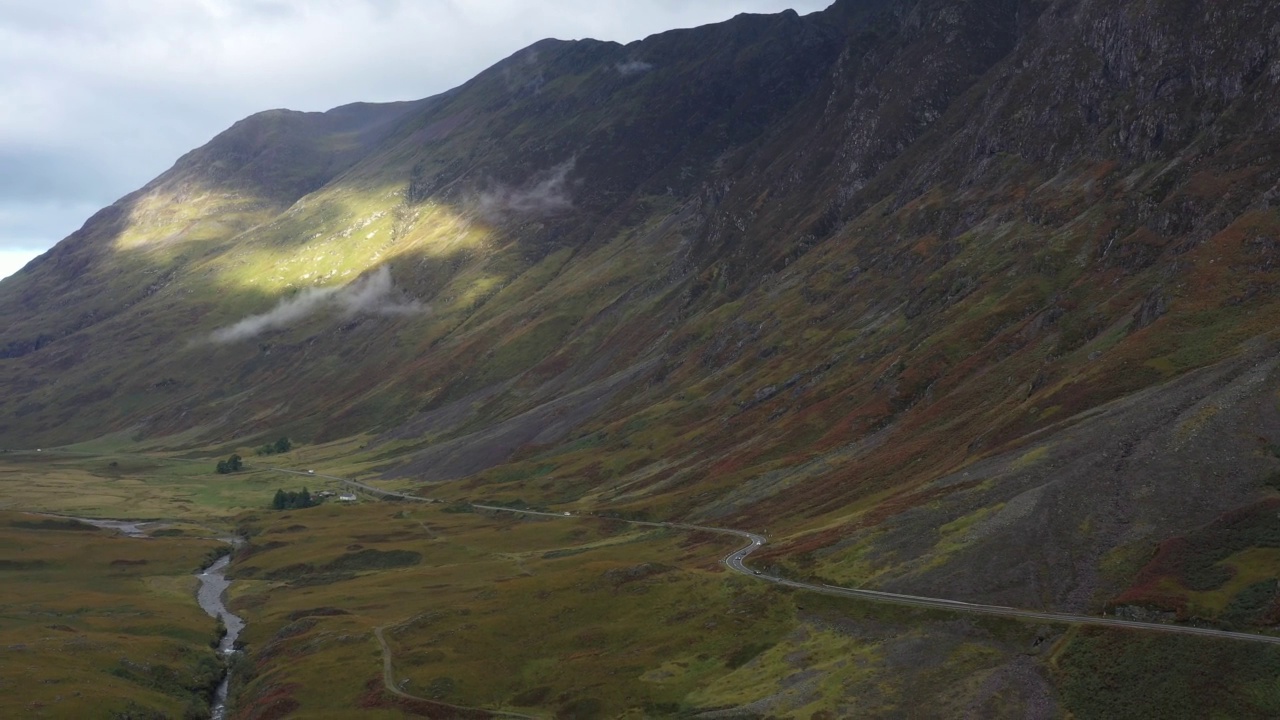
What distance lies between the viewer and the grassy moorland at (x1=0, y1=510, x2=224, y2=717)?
98.9 meters

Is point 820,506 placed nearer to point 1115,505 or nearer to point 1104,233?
point 1115,505

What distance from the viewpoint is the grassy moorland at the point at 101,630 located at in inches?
3895

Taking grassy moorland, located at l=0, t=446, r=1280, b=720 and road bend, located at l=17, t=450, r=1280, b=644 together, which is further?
grassy moorland, located at l=0, t=446, r=1280, b=720

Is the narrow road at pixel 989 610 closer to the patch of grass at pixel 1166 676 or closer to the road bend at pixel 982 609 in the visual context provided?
the road bend at pixel 982 609

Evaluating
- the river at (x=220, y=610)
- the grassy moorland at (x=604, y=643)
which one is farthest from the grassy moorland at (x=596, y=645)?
the river at (x=220, y=610)

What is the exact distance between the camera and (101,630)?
12962cm

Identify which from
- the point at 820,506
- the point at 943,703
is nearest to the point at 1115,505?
the point at 943,703

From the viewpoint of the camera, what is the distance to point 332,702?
10019 cm

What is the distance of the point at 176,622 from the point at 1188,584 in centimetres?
12158

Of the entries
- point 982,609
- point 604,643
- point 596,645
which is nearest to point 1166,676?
point 982,609

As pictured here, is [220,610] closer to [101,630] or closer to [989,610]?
[101,630]

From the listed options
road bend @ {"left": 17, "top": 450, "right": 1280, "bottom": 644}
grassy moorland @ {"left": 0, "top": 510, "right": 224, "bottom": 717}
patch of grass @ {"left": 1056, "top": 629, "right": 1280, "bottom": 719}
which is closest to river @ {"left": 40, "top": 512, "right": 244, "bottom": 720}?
grassy moorland @ {"left": 0, "top": 510, "right": 224, "bottom": 717}

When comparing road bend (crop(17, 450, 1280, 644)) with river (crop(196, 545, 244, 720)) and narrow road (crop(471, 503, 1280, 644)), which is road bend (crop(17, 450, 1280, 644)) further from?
river (crop(196, 545, 244, 720))

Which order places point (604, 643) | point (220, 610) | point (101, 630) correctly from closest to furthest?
point (604, 643)
point (101, 630)
point (220, 610)
